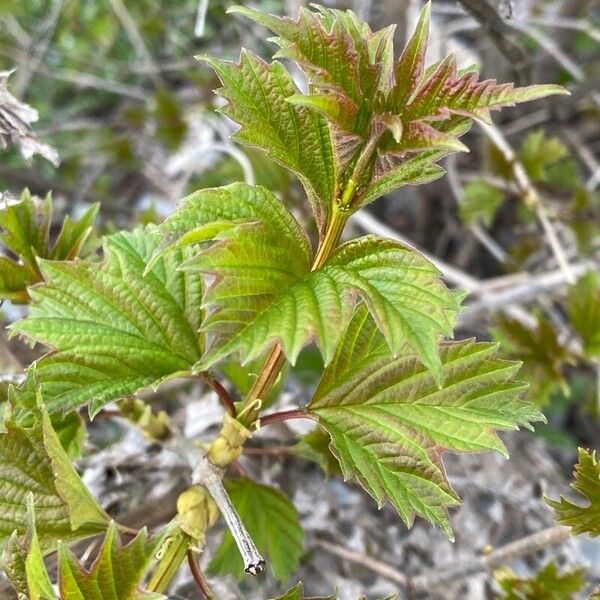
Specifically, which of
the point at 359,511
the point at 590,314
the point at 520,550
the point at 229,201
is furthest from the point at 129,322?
the point at 590,314

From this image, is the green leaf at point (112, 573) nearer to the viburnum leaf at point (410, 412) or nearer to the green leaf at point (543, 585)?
the viburnum leaf at point (410, 412)

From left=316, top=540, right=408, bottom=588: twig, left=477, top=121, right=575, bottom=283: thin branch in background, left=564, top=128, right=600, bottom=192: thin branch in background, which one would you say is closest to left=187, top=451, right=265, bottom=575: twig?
left=316, top=540, right=408, bottom=588: twig

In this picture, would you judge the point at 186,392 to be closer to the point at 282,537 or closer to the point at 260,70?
the point at 282,537

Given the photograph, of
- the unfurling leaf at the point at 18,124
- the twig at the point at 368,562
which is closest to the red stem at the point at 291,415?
the unfurling leaf at the point at 18,124

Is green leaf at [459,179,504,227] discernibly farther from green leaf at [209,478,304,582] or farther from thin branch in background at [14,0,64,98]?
thin branch in background at [14,0,64,98]

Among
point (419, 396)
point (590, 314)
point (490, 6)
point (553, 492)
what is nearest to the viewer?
point (419, 396)
